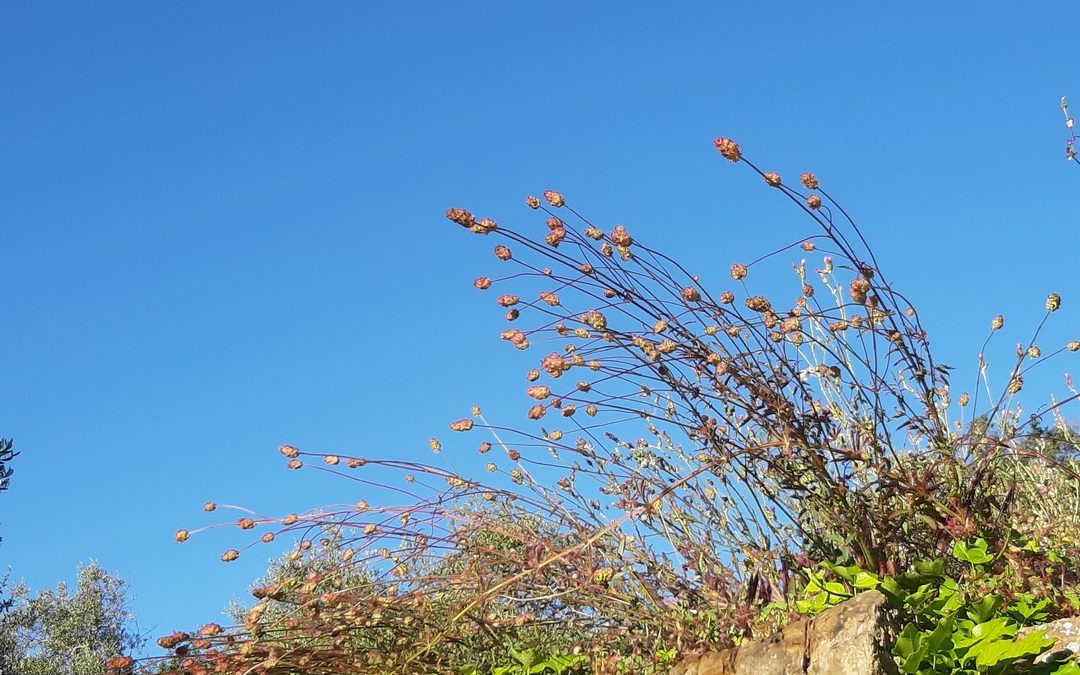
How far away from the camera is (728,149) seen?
392cm

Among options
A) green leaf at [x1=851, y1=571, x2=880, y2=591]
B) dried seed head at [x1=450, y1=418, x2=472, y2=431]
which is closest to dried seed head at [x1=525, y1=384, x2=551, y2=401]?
dried seed head at [x1=450, y1=418, x2=472, y2=431]

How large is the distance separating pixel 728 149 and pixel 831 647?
182 cm

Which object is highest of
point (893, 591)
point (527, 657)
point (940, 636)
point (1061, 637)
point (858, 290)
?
point (858, 290)

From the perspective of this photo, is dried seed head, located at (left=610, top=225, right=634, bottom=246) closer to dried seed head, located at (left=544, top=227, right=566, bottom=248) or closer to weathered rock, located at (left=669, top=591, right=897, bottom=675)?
dried seed head, located at (left=544, top=227, right=566, bottom=248)

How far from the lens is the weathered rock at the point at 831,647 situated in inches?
126

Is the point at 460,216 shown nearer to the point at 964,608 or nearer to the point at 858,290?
the point at 858,290

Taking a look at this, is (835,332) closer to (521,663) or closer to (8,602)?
(521,663)

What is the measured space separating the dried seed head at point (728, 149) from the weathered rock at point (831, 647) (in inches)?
64.8

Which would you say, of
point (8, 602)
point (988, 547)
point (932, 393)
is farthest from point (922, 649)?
point (8, 602)

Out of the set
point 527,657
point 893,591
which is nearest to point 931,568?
point 893,591

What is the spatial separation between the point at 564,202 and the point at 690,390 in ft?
3.17

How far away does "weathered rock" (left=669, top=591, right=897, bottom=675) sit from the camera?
3209 mm

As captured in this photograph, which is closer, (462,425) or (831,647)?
(831,647)

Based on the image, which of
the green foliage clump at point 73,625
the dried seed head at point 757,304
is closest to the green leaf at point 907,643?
the dried seed head at point 757,304
